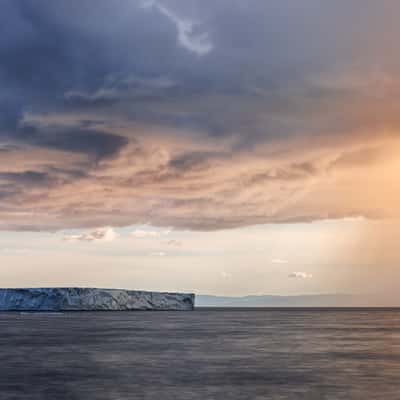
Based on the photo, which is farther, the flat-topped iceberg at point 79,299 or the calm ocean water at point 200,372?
the flat-topped iceberg at point 79,299

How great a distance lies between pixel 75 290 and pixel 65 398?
11537 cm

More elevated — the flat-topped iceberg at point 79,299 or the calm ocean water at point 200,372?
the flat-topped iceberg at point 79,299

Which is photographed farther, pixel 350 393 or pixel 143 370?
pixel 143 370

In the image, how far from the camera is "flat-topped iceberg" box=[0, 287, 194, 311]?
134m

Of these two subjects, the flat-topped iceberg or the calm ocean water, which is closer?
the calm ocean water

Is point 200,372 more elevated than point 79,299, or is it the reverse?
point 79,299

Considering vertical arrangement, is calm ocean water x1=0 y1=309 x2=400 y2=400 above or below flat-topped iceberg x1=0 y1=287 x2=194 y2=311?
below

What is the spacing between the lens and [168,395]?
77.4 feet

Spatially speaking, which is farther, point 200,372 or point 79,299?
point 79,299

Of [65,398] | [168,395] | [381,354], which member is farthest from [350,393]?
[381,354]

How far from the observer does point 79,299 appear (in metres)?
133

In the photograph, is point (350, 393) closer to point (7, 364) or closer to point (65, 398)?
point (65, 398)

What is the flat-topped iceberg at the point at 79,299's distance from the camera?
134000mm

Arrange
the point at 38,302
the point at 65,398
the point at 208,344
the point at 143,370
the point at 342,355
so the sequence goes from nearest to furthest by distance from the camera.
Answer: the point at 65,398
the point at 143,370
the point at 342,355
the point at 208,344
the point at 38,302
